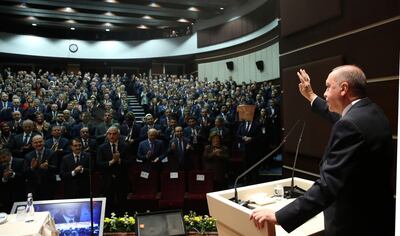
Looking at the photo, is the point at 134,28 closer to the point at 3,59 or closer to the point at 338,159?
the point at 3,59

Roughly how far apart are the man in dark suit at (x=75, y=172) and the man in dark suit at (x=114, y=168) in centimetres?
23

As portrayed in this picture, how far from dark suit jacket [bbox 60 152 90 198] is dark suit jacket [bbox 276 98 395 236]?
11.3 feet

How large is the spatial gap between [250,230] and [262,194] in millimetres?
441

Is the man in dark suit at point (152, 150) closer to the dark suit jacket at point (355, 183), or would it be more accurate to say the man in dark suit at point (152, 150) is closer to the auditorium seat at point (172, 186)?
the auditorium seat at point (172, 186)

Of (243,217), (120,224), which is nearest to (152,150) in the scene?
(120,224)

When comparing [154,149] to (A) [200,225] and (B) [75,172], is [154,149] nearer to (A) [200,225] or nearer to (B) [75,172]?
(B) [75,172]

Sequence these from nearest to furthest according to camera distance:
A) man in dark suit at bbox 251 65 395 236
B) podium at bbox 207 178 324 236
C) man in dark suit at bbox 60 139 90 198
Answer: man in dark suit at bbox 251 65 395 236, podium at bbox 207 178 324 236, man in dark suit at bbox 60 139 90 198

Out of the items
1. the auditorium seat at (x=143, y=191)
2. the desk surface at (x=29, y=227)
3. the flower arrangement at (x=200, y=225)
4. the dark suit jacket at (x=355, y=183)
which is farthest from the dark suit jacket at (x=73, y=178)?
the dark suit jacket at (x=355, y=183)

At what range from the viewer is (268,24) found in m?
4.06

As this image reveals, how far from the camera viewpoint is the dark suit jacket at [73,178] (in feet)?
12.8

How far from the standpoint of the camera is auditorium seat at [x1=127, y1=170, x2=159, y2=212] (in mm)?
3941

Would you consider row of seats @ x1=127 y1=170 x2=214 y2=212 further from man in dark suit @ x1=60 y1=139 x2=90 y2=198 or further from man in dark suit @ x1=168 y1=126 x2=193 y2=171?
man in dark suit @ x1=60 y1=139 x2=90 y2=198

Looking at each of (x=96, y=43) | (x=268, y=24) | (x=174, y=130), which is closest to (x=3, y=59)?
(x=96, y=43)

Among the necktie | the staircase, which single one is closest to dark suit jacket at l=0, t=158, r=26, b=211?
the necktie
